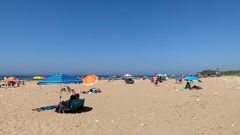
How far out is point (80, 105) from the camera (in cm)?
1453

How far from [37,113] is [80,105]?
244 cm

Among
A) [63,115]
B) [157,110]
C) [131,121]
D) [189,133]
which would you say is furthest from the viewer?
[157,110]

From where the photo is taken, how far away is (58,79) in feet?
44.8

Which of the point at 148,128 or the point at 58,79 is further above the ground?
the point at 58,79

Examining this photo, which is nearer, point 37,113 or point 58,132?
point 58,132

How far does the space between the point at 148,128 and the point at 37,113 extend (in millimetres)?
6588

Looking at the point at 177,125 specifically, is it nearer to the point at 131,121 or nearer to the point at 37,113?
the point at 131,121

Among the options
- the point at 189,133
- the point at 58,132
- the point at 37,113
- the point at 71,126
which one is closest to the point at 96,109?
the point at 37,113

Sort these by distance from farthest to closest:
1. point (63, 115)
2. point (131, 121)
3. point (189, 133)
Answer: point (63, 115), point (131, 121), point (189, 133)

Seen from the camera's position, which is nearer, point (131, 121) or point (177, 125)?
point (177, 125)

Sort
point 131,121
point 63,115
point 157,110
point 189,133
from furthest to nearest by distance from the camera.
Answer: point 157,110, point 63,115, point 131,121, point 189,133

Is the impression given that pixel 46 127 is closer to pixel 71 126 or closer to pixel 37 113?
pixel 71 126

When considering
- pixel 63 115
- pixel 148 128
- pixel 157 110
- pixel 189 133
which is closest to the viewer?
pixel 189 133

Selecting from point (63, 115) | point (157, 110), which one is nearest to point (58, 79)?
point (63, 115)
